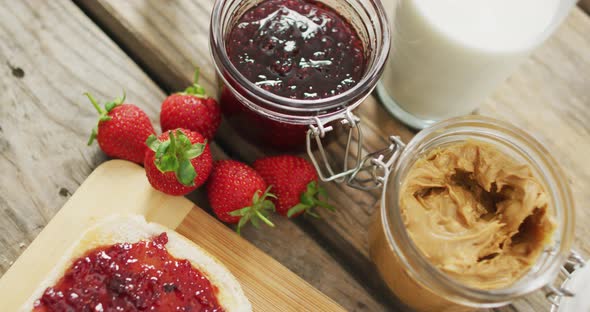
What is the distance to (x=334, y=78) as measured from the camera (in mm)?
1575

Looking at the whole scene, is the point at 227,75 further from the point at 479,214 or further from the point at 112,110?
the point at 479,214

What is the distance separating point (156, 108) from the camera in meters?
1.82

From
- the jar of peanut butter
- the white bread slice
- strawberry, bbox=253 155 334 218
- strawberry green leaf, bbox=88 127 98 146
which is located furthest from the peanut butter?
strawberry green leaf, bbox=88 127 98 146

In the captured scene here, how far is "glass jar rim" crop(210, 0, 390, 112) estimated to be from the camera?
145 cm

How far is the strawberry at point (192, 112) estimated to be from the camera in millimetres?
1659

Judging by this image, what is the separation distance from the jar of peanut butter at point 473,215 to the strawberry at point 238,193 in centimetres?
28

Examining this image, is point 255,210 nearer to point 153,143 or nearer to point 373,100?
point 153,143

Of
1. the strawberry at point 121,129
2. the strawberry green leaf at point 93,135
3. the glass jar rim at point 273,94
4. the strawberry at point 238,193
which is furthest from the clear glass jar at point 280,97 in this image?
the strawberry green leaf at point 93,135

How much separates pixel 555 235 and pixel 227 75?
0.89 metres

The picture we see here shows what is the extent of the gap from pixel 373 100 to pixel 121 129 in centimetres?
78

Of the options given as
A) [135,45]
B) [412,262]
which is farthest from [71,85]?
[412,262]

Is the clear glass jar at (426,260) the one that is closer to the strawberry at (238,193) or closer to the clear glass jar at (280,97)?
the clear glass jar at (280,97)

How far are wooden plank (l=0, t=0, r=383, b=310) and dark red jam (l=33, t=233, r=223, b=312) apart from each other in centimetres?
24

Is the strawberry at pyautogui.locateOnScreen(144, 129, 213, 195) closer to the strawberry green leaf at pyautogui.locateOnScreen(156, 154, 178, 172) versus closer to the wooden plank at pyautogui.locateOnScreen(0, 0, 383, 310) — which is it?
the strawberry green leaf at pyautogui.locateOnScreen(156, 154, 178, 172)
